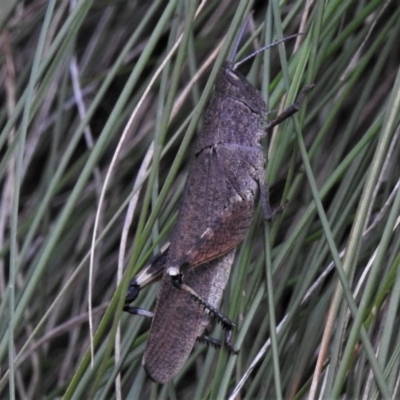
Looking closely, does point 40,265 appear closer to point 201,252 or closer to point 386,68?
point 201,252

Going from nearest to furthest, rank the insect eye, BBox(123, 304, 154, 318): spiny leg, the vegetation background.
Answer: the vegetation background, BBox(123, 304, 154, 318): spiny leg, the insect eye

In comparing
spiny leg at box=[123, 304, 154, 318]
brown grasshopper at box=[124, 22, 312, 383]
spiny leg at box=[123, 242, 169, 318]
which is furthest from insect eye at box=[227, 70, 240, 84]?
spiny leg at box=[123, 304, 154, 318]

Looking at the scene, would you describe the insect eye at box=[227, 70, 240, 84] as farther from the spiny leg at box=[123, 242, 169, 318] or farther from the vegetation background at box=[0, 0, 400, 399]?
the spiny leg at box=[123, 242, 169, 318]

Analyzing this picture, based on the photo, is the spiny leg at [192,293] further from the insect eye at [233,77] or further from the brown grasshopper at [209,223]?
the insect eye at [233,77]

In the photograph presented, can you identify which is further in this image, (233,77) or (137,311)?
(233,77)

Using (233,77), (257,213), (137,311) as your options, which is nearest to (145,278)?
(137,311)

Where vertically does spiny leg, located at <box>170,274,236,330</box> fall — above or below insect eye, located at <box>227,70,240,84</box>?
below

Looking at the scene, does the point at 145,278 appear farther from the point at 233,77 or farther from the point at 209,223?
the point at 233,77
